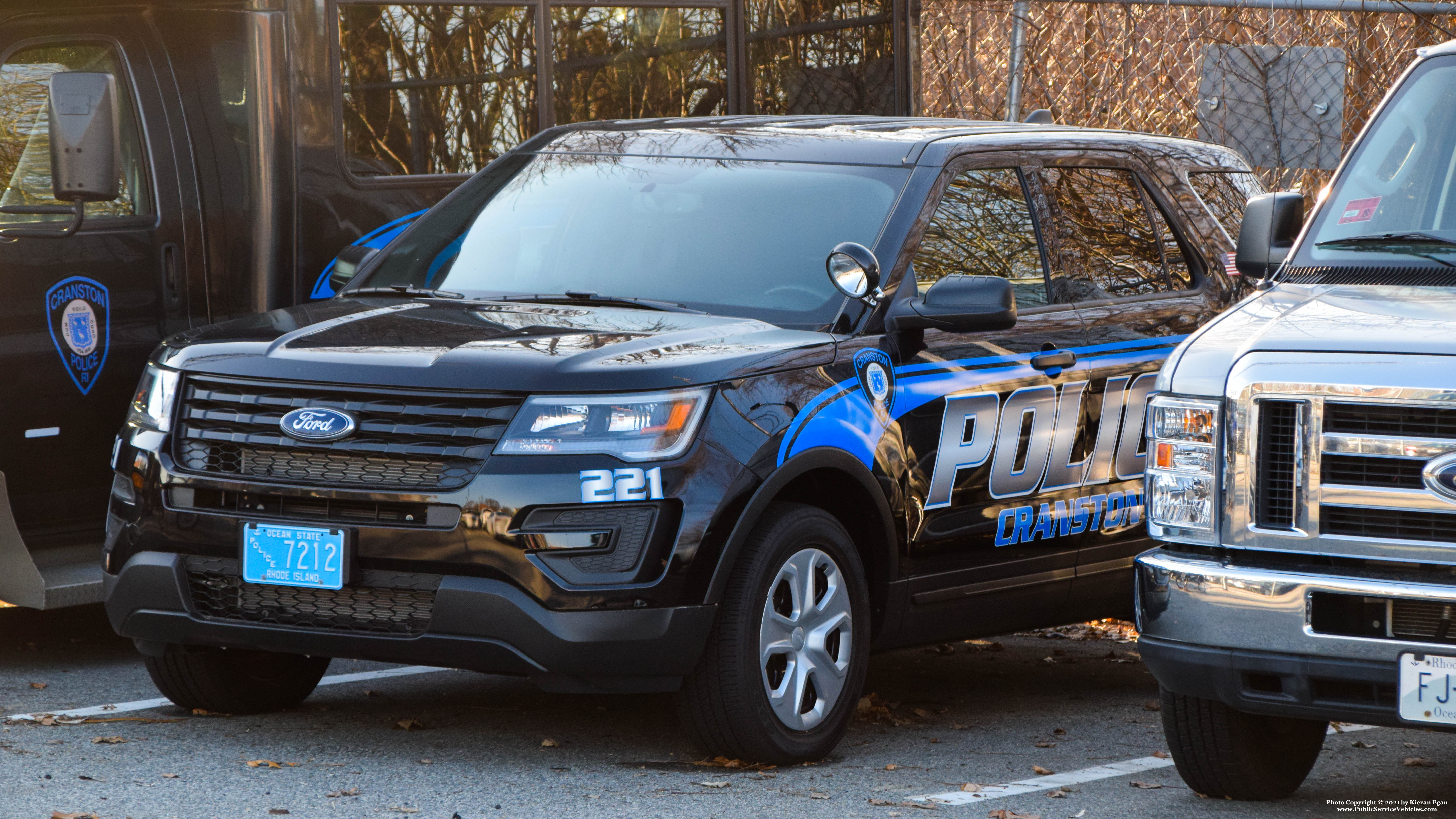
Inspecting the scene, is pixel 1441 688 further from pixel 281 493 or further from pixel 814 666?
pixel 281 493

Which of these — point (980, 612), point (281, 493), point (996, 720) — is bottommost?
point (996, 720)

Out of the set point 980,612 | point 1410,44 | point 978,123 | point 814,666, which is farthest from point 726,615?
point 1410,44

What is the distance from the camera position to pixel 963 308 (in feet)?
20.1

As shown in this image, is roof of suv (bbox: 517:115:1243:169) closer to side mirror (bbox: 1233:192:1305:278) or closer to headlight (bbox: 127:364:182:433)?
side mirror (bbox: 1233:192:1305:278)

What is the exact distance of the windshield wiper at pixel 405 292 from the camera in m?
6.66

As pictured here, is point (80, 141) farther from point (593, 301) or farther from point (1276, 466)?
point (1276, 466)

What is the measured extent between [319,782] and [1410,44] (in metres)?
8.96

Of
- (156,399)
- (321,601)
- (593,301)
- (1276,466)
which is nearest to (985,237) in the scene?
(593,301)

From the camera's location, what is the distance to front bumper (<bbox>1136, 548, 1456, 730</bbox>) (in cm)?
479

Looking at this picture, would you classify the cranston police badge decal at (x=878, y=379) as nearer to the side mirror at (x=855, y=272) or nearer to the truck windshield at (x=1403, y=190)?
the side mirror at (x=855, y=272)

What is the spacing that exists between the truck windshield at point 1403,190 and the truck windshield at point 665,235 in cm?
138

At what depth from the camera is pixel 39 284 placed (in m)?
7.19

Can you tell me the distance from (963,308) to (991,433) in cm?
56

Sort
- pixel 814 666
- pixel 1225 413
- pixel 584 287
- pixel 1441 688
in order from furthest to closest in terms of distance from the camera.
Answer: pixel 584 287 < pixel 814 666 < pixel 1225 413 < pixel 1441 688
